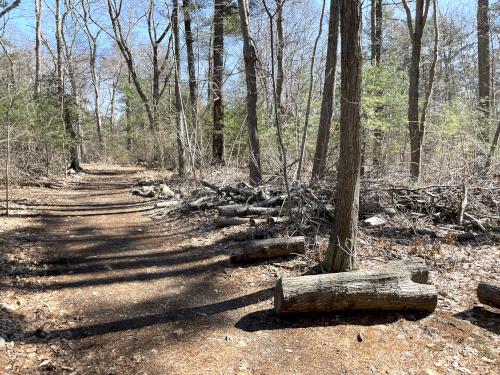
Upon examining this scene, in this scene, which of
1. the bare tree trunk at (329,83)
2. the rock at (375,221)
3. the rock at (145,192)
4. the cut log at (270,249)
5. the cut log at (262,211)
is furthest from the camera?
the rock at (145,192)

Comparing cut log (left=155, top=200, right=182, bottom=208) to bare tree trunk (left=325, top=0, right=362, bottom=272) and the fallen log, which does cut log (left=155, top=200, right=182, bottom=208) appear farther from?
bare tree trunk (left=325, top=0, right=362, bottom=272)

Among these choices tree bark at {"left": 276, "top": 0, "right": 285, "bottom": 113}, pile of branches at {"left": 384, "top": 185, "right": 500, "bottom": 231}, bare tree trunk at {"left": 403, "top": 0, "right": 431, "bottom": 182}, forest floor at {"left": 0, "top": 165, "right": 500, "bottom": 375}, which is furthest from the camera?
bare tree trunk at {"left": 403, "top": 0, "right": 431, "bottom": 182}

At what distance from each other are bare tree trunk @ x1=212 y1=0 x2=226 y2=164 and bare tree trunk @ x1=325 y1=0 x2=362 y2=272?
34.4 feet

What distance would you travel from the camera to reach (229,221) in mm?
8148

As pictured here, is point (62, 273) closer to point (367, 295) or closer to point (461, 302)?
point (367, 295)

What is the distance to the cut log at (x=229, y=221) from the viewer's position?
8.01 m

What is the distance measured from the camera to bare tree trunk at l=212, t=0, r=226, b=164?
15.1 meters

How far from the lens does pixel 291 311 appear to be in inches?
170

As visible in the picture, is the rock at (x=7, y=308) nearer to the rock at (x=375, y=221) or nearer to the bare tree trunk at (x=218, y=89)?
the rock at (x=375, y=221)

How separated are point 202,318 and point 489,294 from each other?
344cm

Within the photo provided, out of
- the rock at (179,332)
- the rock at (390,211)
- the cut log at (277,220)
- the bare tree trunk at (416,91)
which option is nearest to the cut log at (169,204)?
the cut log at (277,220)

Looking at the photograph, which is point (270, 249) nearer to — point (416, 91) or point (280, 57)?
point (416, 91)

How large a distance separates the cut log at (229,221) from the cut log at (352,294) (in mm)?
3662

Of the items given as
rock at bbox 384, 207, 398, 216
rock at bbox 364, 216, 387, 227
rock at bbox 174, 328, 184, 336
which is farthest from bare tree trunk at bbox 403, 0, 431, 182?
rock at bbox 174, 328, 184, 336
